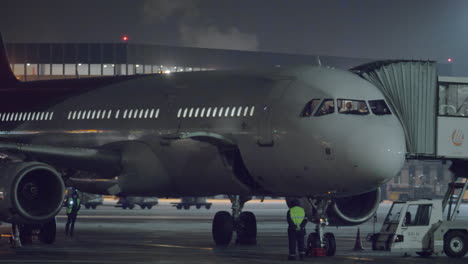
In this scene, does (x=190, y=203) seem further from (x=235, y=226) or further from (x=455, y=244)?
(x=455, y=244)

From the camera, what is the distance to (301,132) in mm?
26562

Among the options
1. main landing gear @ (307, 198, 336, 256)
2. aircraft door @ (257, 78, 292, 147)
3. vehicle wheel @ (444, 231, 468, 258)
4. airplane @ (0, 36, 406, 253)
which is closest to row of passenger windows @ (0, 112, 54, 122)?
airplane @ (0, 36, 406, 253)

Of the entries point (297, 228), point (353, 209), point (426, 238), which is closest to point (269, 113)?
point (297, 228)

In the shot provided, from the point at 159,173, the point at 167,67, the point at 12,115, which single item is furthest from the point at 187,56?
the point at 159,173

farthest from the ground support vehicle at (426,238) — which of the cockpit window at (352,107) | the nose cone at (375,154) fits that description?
the cockpit window at (352,107)

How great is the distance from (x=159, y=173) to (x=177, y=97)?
8.30ft

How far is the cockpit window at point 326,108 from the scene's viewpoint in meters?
26.5

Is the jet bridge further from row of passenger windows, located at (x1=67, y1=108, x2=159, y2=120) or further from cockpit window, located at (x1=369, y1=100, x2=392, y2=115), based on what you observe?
row of passenger windows, located at (x1=67, y1=108, x2=159, y2=120)

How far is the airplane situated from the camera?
1032 inches

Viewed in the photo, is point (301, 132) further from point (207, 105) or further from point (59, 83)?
point (59, 83)

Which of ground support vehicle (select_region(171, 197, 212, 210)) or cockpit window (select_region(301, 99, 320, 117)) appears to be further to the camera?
ground support vehicle (select_region(171, 197, 212, 210))

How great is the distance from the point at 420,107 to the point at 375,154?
540cm

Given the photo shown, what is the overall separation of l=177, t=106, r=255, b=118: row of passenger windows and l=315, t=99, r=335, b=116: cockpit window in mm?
2242

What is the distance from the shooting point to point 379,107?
27.0 meters
